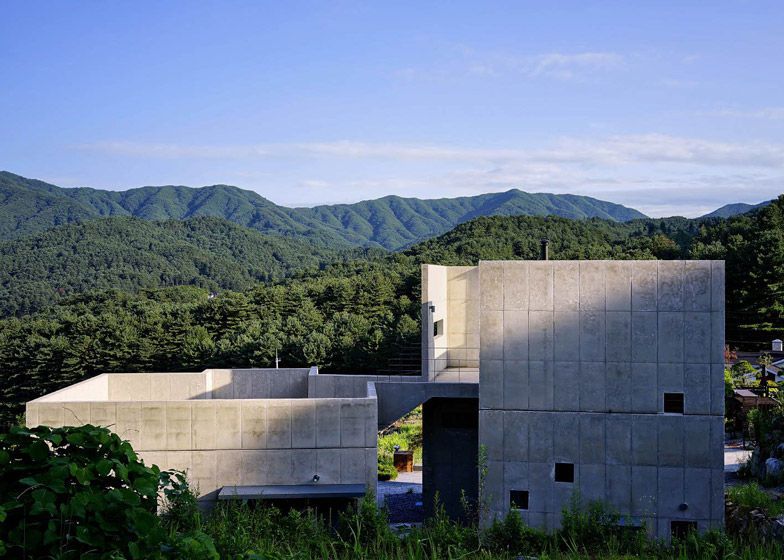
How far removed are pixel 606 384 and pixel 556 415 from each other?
1112 mm

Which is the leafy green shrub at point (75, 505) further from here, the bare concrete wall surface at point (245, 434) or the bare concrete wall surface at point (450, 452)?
the bare concrete wall surface at point (450, 452)

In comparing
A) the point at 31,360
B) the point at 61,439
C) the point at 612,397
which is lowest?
the point at 31,360

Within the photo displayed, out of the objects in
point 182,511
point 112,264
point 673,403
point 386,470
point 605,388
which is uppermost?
point 112,264

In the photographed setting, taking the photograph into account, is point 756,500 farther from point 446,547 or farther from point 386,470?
point 386,470

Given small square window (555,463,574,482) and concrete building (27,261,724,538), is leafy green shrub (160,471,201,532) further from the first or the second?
small square window (555,463,574,482)

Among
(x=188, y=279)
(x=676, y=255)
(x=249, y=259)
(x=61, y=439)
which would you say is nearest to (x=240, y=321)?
(x=676, y=255)

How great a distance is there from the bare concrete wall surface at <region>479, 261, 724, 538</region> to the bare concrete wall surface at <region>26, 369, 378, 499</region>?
2581mm

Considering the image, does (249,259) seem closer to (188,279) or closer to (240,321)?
(188,279)

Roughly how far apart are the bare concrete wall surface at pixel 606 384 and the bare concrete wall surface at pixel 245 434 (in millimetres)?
2581

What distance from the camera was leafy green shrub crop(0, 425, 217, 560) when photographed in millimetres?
3055

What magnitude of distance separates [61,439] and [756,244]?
5103cm

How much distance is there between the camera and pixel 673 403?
45.4 feet

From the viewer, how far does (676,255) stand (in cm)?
6234

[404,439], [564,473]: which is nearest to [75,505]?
[564,473]
